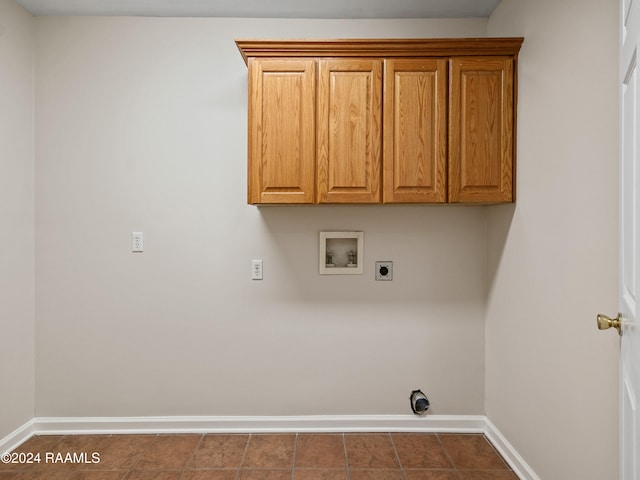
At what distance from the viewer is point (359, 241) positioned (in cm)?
257

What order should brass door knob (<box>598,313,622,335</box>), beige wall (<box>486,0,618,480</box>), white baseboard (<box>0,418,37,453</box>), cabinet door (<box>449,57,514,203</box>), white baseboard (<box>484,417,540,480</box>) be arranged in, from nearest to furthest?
brass door knob (<box>598,313,622,335</box>)
beige wall (<box>486,0,618,480</box>)
white baseboard (<box>484,417,540,480</box>)
cabinet door (<box>449,57,514,203</box>)
white baseboard (<box>0,418,37,453</box>)

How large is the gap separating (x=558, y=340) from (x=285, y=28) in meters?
2.39

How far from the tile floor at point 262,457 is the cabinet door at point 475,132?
1523 mm

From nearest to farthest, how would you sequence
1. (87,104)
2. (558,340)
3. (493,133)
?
(558,340), (493,133), (87,104)

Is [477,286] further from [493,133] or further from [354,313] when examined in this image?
[493,133]

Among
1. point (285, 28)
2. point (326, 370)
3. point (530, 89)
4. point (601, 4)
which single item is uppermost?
point (285, 28)

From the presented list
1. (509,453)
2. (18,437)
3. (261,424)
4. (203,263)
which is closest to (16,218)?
(203,263)

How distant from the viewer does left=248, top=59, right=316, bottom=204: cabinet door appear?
7.18 ft

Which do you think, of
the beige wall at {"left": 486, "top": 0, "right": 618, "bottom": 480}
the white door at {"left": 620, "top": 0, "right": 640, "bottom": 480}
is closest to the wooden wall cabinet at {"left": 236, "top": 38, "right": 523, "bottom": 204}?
the beige wall at {"left": 486, "top": 0, "right": 618, "bottom": 480}

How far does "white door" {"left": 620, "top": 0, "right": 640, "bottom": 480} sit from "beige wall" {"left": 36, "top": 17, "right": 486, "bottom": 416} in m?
1.39

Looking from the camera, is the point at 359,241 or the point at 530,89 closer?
the point at 530,89

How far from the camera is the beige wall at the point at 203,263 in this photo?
2.51 m

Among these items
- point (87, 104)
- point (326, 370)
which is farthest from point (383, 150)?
point (87, 104)

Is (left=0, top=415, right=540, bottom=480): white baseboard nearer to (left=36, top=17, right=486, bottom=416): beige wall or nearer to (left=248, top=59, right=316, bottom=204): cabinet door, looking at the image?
(left=36, top=17, right=486, bottom=416): beige wall
